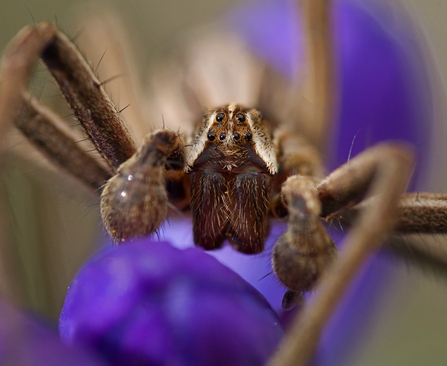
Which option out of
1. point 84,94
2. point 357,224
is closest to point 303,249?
point 357,224

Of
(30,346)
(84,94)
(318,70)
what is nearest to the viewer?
(30,346)

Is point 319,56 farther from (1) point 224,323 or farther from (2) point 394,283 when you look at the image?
(1) point 224,323

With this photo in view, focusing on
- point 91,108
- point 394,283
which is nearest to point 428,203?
point 394,283

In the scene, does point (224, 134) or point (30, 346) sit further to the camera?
point (224, 134)

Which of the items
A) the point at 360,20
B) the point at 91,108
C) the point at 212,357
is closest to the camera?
the point at 212,357

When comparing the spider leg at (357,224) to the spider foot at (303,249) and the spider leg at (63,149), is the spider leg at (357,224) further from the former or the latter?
the spider leg at (63,149)

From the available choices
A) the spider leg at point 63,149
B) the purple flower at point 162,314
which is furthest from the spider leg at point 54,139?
the purple flower at point 162,314

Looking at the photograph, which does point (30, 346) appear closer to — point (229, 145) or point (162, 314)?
point (162, 314)

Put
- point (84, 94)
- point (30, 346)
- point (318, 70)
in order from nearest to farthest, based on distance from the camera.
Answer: point (30, 346) < point (84, 94) < point (318, 70)
